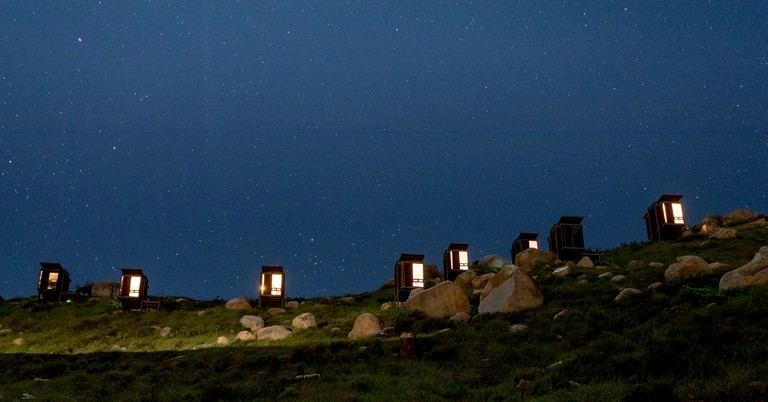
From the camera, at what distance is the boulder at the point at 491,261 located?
52366mm

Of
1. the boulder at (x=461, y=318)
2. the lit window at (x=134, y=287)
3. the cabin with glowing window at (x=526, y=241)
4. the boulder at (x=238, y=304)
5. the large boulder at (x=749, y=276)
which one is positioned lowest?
the boulder at (x=461, y=318)

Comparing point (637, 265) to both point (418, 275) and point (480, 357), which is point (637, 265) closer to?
point (418, 275)

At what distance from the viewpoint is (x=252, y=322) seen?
34.5 metres

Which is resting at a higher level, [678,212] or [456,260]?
[678,212]

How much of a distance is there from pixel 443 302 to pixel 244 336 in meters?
9.62

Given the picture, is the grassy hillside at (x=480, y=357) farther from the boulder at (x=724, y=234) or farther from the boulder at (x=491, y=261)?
the boulder at (x=491, y=261)

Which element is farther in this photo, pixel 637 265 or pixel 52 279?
pixel 52 279

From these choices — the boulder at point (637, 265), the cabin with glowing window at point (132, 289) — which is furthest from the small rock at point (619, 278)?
the cabin with glowing window at point (132, 289)

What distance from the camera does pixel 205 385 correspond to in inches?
747

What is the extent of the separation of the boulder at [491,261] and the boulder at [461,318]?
2296 centimetres

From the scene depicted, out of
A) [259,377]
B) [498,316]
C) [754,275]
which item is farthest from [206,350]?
[754,275]

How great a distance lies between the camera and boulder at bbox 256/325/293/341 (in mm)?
30172

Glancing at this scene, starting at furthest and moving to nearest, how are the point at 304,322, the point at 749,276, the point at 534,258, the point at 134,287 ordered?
the point at 134,287 < the point at 534,258 < the point at 304,322 < the point at 749,276

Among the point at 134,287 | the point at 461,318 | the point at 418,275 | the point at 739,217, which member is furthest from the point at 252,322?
the point at 739,217
